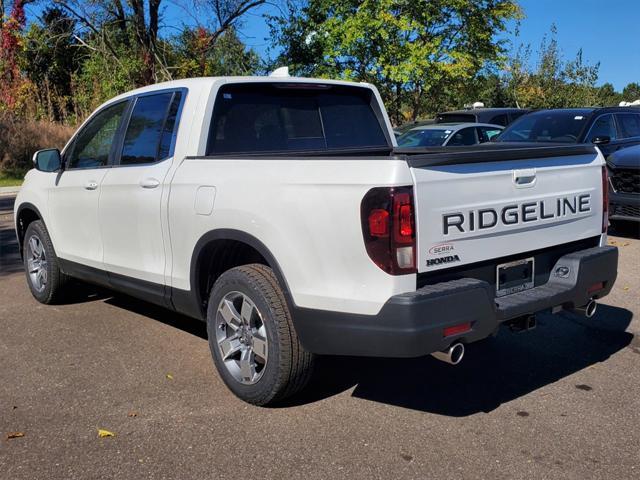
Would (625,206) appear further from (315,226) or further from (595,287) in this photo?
(315,226)

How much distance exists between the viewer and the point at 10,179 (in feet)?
64.1

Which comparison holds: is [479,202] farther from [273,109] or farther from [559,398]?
[273,109]

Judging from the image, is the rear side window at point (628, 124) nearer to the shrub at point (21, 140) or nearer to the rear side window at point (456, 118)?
the rear side window at point (456, 118)

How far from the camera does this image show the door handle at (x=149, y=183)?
174 inches

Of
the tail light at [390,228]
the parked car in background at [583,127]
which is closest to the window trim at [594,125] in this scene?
the parked car in background at [583,127]

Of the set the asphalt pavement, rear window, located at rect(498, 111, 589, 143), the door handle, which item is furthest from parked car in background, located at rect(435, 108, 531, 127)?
the door handle

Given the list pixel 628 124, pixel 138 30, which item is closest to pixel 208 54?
pixel 138 30

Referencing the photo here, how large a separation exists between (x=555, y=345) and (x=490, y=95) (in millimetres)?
29327

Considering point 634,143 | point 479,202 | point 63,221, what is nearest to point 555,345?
point 479,202

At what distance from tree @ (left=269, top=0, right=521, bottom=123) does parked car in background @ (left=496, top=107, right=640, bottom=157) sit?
8.97m

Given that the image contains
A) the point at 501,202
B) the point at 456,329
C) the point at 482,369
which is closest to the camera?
the point at 456,329

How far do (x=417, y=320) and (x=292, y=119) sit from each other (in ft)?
6.92

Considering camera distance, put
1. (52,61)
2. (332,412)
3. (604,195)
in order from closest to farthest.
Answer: (332,412)
(604,195)
(52,61)

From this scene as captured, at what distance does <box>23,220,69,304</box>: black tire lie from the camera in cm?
595
